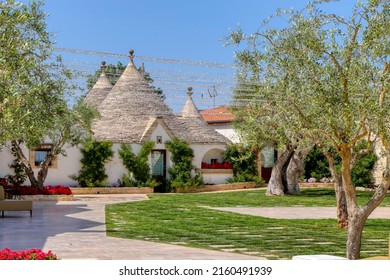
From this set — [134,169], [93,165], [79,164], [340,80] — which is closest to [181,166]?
[134,169]

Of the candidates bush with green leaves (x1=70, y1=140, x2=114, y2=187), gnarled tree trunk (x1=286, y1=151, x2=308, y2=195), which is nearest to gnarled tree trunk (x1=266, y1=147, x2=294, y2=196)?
gnarled tree trunk (x1=286, y1=151, x2=308, y2=195)

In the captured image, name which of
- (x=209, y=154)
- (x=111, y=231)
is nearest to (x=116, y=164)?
(x=209, y=154)

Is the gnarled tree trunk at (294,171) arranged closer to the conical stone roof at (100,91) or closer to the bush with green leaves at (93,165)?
the bush with green leaves at (93,165)

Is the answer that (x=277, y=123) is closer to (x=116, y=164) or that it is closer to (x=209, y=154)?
(x=116, y=164)

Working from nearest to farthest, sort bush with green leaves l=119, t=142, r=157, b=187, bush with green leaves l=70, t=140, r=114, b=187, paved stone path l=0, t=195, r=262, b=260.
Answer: paved stone path l=0, t=195, r=262, b=260 → bush with green leaves l=70, t=140, r=114, b=187 → bush with green leaves l=119, t=142, r=157, b=187

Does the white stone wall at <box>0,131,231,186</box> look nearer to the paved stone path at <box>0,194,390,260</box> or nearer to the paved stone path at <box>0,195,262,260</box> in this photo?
the paved stone path at <box>0,194,390,260</box>

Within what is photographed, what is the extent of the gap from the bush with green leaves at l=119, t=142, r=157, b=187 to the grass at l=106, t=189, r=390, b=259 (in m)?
10.9

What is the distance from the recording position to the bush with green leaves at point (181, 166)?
126 ft

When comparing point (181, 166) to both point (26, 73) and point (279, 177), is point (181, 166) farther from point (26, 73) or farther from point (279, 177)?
point (26, 73)

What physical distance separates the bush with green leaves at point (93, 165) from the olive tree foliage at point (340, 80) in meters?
24.3

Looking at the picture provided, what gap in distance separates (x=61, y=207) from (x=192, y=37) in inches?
574

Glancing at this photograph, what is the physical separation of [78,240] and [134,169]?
2252cm

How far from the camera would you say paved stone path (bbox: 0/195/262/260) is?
42.0 feet

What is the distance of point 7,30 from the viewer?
37.9ft
